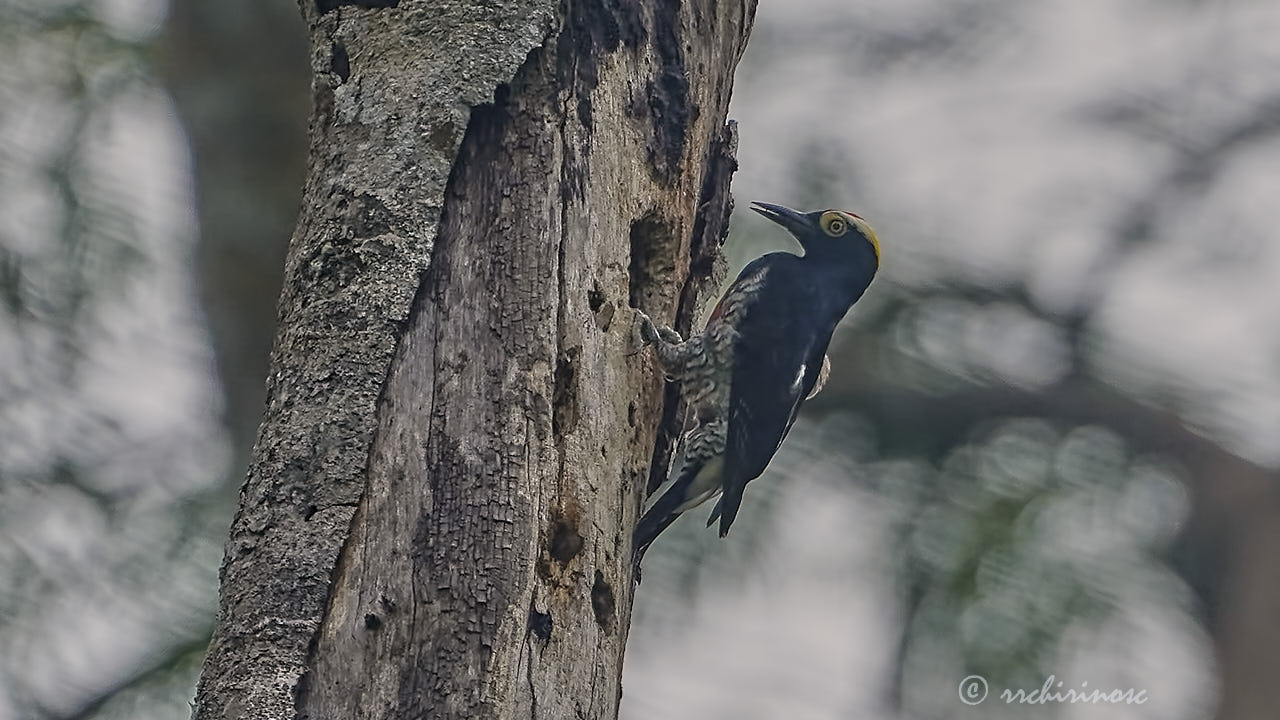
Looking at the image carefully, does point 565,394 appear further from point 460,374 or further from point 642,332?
point 642,332

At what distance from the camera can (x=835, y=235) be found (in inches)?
164

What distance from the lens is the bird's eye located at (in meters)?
4.16

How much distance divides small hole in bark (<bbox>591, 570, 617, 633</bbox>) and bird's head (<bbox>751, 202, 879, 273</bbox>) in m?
2.03

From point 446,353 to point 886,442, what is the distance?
2.46 metres

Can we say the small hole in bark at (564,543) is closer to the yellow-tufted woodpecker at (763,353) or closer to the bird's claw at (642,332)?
the bird's claw at (642,332)

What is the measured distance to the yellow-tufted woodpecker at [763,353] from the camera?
136 inches

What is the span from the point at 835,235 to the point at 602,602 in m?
2.12

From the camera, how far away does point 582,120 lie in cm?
256

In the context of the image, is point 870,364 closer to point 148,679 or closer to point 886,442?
point 886,442

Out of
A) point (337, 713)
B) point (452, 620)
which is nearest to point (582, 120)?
point (452, 620)

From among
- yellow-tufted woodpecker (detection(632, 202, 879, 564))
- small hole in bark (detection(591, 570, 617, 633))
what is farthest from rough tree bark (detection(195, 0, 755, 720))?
yellow-tufted woodpecker (detection(632, 202, 879, 564))

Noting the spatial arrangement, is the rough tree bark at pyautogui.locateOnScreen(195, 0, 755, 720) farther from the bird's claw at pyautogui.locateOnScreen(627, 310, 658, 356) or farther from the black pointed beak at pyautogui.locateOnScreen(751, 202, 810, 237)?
the black pointed beak at pyautogui.locateOnScreen(751, 202, 810, 237)

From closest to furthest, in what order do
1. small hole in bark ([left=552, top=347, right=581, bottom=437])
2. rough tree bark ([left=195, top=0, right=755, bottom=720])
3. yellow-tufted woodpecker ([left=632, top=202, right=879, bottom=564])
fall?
rough tree bark ([left=195, top=0, right=755, bottom=720]) → small hole in bark ([left=552, top=347, right=581, bottom=437]) → yellow-tufted woodpecker ([left=632, top=202, right=879, bottom=564])

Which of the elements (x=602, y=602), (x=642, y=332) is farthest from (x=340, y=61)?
(x=602, y=602)
